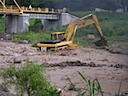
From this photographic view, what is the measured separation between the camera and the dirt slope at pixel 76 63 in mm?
20131

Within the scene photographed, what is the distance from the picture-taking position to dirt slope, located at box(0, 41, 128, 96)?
20.1 m

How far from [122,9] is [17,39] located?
2066 cm

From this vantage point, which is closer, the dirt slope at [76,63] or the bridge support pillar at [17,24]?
the dirt slope at [76,63]

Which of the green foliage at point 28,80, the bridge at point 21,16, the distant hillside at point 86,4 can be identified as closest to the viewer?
the green foliage at point 28,80

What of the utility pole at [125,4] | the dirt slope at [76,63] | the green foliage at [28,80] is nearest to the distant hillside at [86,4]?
the utility pole at [125,4]

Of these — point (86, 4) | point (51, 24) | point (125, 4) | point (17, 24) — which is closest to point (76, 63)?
point (17, 24)

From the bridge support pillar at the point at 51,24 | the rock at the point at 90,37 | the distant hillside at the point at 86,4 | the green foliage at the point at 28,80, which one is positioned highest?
the distant hillside at the point at 86,4

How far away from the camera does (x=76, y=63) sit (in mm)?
28297

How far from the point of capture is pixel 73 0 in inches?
2591

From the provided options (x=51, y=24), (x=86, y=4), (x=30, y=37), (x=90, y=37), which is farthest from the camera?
(x=86, y=4)

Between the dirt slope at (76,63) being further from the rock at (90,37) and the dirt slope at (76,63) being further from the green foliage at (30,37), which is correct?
the rock at (90,37)

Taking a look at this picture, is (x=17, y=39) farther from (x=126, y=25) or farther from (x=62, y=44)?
(x=126, y=25)

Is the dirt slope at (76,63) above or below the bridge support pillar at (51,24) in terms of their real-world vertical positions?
below

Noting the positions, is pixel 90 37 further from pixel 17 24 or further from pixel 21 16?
pixel 17 24
